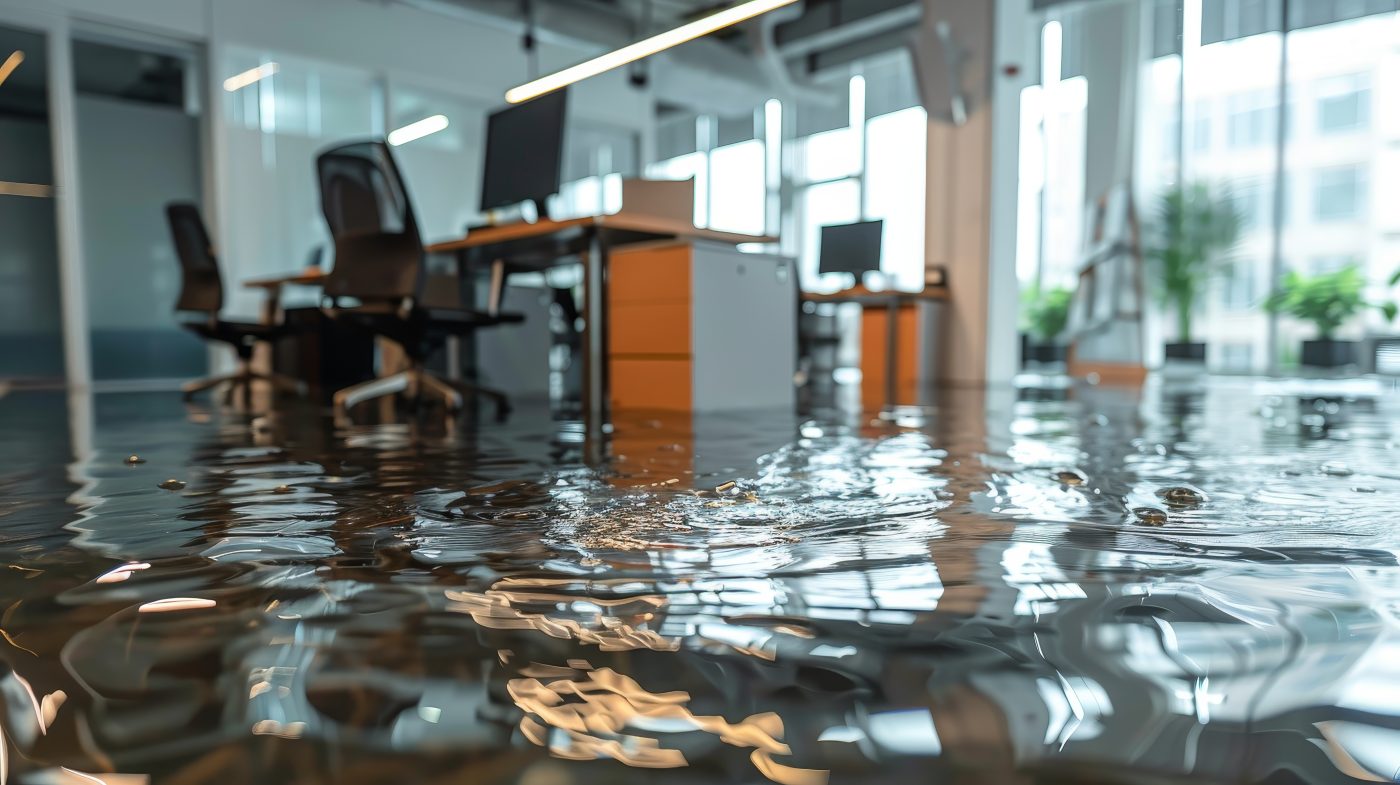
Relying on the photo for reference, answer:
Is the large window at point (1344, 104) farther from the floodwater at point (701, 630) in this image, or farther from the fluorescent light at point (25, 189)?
the fluorescent light at point (25, 189)

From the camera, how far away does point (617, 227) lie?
3.57 meters

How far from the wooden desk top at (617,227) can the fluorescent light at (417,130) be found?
4769 millimetres

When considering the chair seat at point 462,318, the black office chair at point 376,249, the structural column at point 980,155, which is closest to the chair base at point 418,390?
the black office chair at point 376,249

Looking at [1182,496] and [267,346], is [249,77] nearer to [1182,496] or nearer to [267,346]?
[267,346]

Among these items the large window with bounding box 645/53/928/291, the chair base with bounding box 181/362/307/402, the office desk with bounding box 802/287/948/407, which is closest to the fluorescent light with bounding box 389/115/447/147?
the large window with bounding box 645/53/928/291

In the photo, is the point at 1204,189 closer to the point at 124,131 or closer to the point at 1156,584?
the point at 1156,584

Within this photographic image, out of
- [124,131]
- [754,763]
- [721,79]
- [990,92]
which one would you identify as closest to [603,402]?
[754,763]

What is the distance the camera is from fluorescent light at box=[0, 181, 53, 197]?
675 cm

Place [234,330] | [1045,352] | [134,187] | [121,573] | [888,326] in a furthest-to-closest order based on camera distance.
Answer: [1045,352] < [134,187] < [888,326] < [234,330] < [121,573]

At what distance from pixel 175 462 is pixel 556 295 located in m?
3.84

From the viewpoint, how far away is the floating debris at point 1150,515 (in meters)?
1.26

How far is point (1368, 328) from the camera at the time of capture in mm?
8305

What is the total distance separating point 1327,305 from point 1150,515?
28.5 feet

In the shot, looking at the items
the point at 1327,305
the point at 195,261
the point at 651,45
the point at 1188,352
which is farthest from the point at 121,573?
the point at 1327,305
